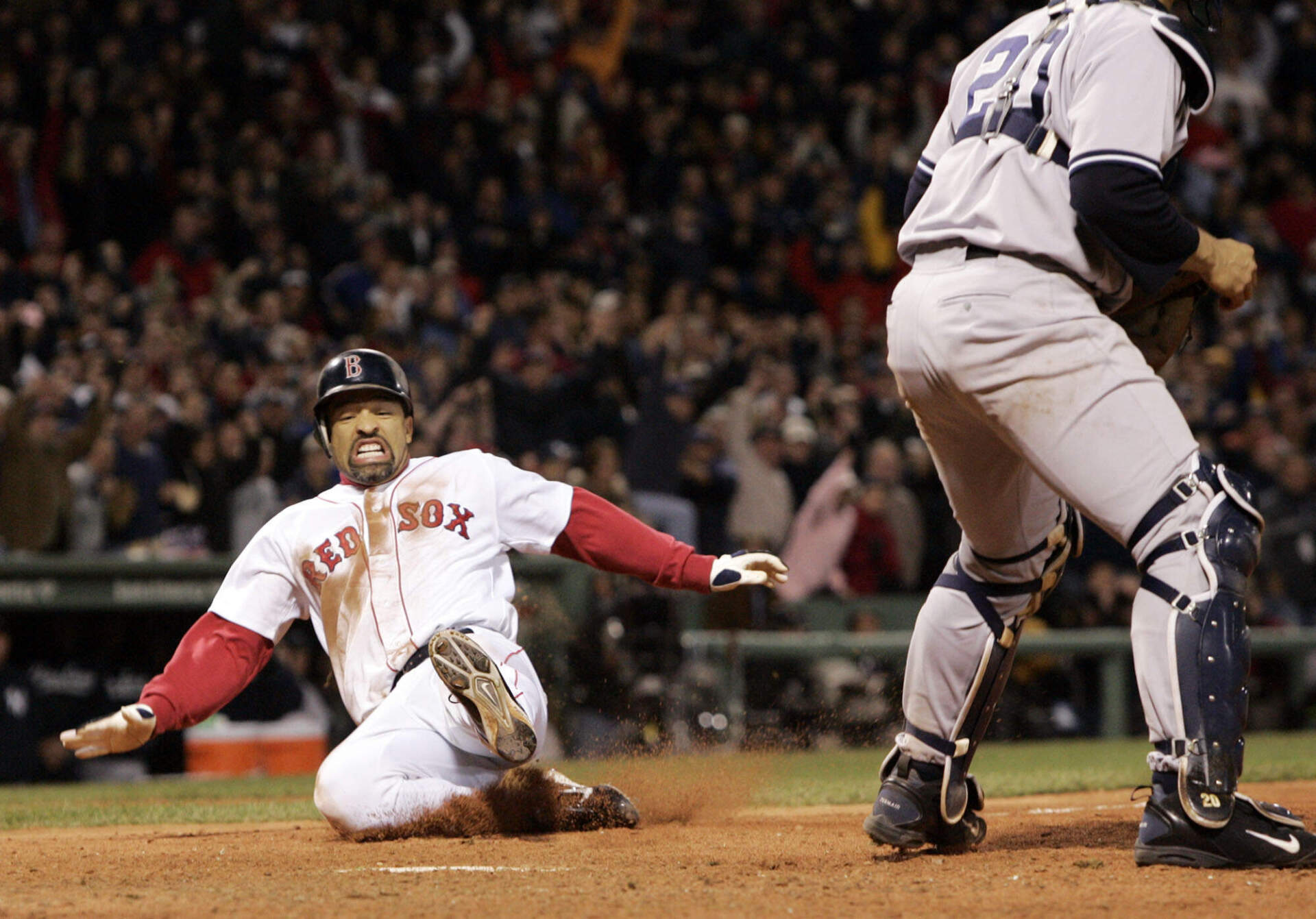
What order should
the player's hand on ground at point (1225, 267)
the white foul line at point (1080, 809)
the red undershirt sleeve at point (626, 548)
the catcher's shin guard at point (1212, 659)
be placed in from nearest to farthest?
the catcher's shin guard at point (1212, 659)
the player's hand on ground at point (1225, 267)
the red undershirt sleeve at point (626, 548)
the white foul line at point (1080, 809)

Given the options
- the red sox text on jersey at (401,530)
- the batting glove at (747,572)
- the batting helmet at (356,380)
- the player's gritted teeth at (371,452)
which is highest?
the batting helmet at (356,380)

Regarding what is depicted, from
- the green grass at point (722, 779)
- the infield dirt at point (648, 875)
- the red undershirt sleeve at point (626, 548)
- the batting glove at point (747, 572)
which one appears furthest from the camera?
the green grass at point (722, 779)

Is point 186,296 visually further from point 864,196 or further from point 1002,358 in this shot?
point 1002,358

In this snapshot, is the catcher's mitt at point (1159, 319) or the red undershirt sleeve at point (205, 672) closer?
the catcher's mitt at point (1159, 319)

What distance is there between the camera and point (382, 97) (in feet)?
43.2

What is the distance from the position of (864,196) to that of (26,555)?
8.51m

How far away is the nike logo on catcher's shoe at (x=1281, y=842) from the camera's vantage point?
351 centimetres

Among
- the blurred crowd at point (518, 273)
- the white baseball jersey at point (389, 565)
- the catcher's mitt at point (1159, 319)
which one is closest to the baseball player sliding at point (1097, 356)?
the catcher's mitt at point (1159, 319)

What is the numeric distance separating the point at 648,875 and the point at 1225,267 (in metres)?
1.89

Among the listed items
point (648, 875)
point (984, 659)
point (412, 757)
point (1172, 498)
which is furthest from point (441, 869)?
point (1172, 498)

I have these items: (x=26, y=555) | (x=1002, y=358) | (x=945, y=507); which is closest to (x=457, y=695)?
(x=1002, y=358)

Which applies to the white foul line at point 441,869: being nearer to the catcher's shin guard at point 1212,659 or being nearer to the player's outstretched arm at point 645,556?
the player's outstretched arm at point 645,556

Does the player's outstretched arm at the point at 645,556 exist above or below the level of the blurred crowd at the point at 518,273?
below

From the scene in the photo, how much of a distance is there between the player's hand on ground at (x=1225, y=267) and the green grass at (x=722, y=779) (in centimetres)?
Result: 256
